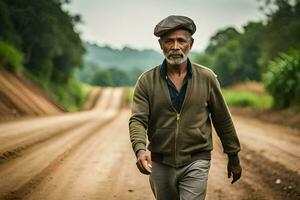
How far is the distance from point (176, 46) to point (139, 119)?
0.66m

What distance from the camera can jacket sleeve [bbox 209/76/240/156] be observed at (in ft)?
13.2

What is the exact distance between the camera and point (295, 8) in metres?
43.0

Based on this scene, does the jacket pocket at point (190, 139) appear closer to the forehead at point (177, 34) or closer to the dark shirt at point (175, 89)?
the dark shirt at point (175, 89)

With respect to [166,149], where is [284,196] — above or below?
below

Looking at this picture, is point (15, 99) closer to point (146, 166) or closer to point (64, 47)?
point (64, 47)

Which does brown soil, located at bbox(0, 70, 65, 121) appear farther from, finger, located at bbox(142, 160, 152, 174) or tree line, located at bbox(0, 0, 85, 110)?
finger, located at bbox(142, 160, 152, 174)

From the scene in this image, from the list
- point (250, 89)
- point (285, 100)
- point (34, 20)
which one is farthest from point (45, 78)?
point (285, 100)

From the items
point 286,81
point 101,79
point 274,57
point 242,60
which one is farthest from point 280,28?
point 101,79

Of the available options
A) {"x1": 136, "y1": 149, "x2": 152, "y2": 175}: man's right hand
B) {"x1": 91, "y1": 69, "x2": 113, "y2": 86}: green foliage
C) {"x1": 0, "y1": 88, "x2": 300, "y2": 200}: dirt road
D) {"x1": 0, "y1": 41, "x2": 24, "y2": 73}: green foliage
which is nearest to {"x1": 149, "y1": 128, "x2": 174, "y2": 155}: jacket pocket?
{"x1": 136, "y1": 149, "x2": 152, "y2": 175}: man's right hand

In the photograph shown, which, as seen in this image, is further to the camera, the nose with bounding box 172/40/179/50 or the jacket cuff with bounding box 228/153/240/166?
the jacket cuff with bounding box 228/153/240/166

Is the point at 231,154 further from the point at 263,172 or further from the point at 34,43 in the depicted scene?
the point at 34,43

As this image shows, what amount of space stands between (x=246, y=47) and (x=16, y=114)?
46838mm

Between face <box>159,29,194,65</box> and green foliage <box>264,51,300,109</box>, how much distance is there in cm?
2030

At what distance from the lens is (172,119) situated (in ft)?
12.5
